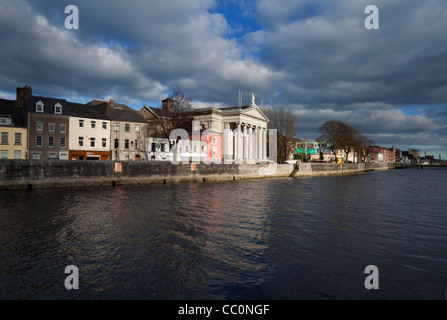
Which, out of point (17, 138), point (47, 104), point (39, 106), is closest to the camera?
point (17, 138)

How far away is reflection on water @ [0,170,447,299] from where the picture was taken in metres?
6.91

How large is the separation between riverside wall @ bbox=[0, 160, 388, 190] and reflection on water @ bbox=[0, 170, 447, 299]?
35.9 ft

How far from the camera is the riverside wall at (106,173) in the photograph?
26.5m

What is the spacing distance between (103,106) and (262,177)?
104ft

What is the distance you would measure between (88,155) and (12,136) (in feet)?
34.8

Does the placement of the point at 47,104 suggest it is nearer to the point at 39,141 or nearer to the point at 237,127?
the point at 39,141

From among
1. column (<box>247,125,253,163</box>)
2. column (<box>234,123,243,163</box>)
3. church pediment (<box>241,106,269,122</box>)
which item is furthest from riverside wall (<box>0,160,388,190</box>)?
column (<box>247,125,253,163</box>)

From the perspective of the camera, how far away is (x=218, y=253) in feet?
31.1

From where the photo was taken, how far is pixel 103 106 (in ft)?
177
